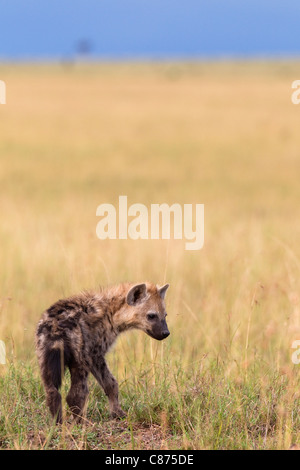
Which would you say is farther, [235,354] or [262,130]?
[262,130]

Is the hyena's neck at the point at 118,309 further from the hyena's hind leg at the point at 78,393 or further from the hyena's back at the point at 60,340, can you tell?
the hyena's hind leg at the point at 78,393

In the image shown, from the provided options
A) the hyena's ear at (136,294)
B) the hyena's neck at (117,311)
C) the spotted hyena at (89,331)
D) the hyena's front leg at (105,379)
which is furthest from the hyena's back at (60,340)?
the hyena's ear at (136,294)

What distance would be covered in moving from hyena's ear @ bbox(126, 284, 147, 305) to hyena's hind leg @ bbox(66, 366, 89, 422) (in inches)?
23.5

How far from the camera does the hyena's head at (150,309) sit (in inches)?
217

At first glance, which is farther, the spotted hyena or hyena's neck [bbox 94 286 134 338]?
hyena's neck [bbox 94 286 134 338]

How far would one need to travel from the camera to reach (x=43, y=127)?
3825cm

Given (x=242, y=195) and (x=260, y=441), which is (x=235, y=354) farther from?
(x=242, y=195)

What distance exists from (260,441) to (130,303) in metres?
1.30

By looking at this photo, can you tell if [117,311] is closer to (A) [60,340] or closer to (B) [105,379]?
(B) [105,379]

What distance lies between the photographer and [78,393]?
Answer: 17.4ft

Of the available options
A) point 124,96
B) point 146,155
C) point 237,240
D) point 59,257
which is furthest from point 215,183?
point 124,96

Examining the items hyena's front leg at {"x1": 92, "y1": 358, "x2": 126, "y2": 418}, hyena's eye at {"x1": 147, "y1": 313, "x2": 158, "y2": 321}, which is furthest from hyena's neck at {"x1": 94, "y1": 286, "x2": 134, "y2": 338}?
hyena's front leg at {"x1": 92, "y1": 358, "x2": 126, "y2": 418}

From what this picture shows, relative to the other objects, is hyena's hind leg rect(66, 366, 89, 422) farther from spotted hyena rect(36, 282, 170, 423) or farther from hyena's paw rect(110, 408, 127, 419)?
hyena's paw rect(110, 408, 127, 419)

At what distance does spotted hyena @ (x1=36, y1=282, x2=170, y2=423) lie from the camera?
17.2 feet
